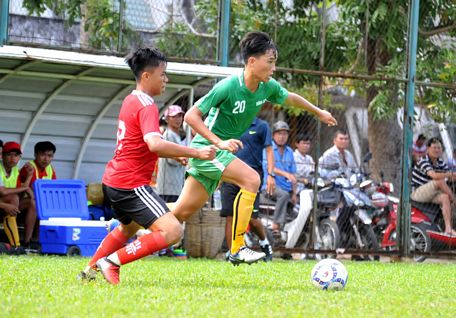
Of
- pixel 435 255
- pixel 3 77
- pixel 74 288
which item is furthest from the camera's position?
pixel 435 255

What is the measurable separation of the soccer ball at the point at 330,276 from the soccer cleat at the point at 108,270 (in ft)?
5.60

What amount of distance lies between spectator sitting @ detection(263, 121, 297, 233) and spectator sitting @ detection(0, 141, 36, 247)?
3598mm

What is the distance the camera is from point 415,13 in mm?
16859

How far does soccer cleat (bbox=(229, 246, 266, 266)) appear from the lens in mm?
9367

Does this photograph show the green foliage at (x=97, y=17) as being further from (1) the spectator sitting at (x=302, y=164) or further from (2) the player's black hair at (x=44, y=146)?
(1) the spectator sitting at (x=302, y=164)

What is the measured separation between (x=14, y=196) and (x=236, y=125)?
5328mm

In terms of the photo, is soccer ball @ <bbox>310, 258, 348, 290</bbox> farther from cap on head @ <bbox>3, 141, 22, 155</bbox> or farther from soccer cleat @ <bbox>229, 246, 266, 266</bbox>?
cap on head @ <bbox>3, 141, 22, 155</bbox>

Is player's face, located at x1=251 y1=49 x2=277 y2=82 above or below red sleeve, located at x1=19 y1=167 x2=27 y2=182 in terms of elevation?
above

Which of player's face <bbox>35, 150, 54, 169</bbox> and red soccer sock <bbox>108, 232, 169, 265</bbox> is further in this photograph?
player's face <bbox>35, 150, 54, 169</bbox>

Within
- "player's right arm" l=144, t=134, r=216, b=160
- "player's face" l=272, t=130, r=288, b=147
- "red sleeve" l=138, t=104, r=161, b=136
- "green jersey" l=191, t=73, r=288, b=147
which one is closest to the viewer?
"player's right arm" l=144, t=134, r=216, b=160

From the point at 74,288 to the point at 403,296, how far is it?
8.45 ft

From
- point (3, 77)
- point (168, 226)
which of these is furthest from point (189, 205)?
point (3, 77)

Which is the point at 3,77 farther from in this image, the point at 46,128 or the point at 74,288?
the point at 74,288

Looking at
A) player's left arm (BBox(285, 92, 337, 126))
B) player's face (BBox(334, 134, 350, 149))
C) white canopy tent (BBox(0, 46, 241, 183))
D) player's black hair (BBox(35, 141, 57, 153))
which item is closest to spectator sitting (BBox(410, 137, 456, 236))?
player's face (BBox(334, 134, 350, 149))
